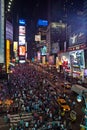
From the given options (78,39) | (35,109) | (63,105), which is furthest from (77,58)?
(35,109)

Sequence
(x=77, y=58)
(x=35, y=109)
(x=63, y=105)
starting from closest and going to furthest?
1. (x=35, y=109)
2. (x=63, y=105)
3. (x=77, y=58)

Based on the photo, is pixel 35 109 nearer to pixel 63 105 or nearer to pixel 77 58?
pixel 63 105

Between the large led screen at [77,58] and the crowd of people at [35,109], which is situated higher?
the large led screen at [77,58]

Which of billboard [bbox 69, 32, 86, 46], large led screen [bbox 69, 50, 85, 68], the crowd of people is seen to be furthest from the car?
billboard [bbox 69, 32, 86, 46]

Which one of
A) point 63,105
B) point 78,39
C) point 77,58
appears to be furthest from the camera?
point 78,39

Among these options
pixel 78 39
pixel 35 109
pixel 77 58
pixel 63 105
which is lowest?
pixel 63 105

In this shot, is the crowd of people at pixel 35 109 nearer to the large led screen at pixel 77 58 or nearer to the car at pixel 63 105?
the car at pixel 63 105

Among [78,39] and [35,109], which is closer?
[35,109]

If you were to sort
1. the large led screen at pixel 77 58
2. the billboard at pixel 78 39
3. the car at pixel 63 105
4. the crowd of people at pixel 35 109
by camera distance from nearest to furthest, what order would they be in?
the crowd of people at pixel 35 109 → the car at pixel 63 105 → the large led screen at pixel 77 58 → the billboard at pixel 78 39

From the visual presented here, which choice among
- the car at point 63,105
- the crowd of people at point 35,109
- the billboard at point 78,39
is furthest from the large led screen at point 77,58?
the car at point 63,105

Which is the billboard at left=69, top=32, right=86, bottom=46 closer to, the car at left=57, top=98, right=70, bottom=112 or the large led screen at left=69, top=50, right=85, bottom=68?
the large led screen at left=69, top=50, right=85, bottom=68

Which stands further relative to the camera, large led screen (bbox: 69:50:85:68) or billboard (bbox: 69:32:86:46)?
billboard (bbox: 69:32:86:46)
